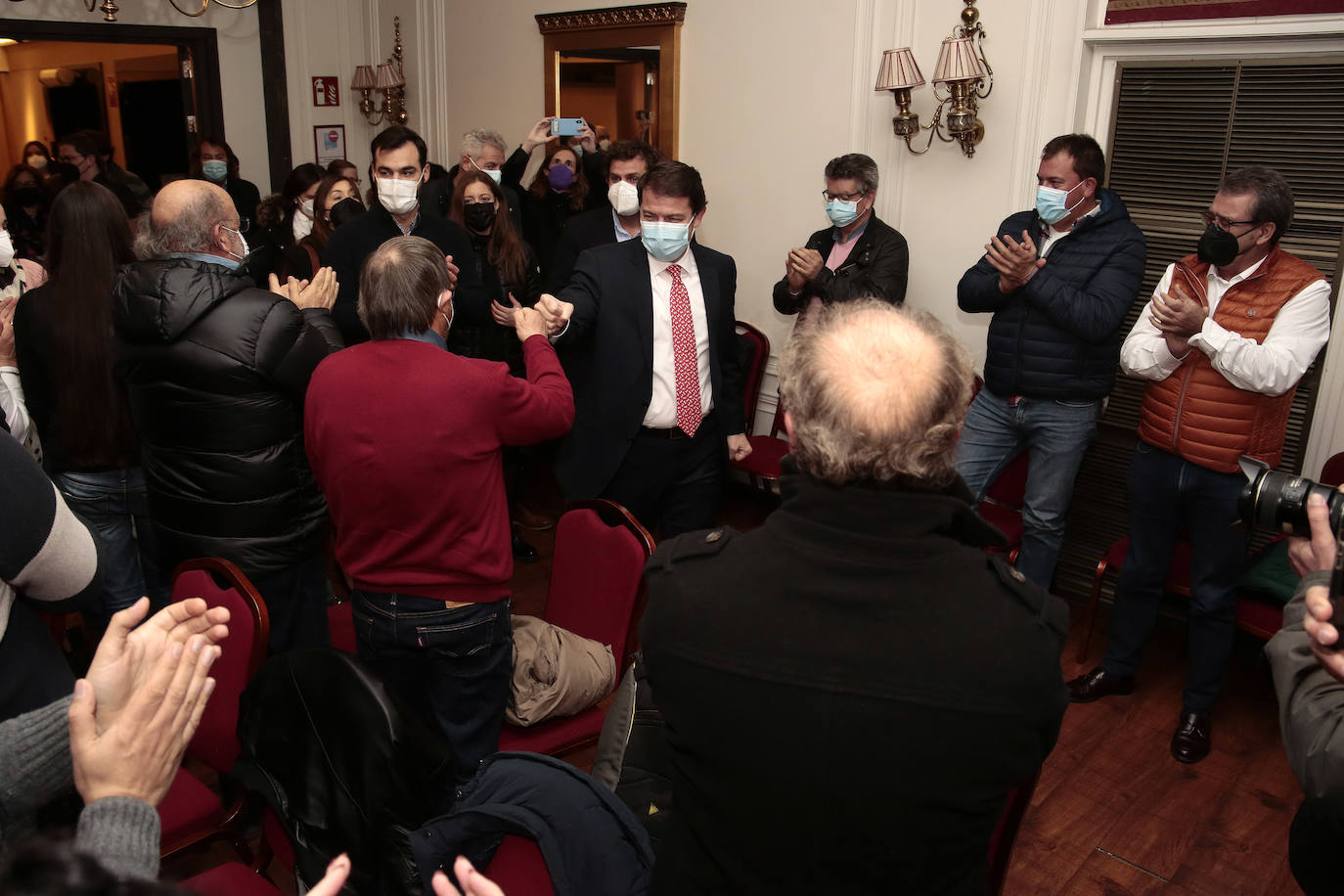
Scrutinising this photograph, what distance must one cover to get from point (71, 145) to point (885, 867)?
22.3 ft

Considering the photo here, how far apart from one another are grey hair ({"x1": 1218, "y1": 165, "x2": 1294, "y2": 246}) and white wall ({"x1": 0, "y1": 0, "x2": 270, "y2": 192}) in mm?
6728

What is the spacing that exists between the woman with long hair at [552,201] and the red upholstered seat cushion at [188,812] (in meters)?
3.56

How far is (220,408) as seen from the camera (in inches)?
98.6

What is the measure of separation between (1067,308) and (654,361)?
134cm

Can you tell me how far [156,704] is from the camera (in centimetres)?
121

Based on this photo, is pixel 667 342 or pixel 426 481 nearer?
pixel 426 481

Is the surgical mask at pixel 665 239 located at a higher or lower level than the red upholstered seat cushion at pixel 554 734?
higher

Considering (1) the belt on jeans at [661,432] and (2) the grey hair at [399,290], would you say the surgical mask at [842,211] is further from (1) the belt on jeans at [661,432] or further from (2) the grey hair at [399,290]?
(2) the grey hair at [399,290]

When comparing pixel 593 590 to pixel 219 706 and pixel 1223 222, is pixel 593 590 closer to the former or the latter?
pixel 219 706

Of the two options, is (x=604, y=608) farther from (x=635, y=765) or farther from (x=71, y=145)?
(x=71, y=145)

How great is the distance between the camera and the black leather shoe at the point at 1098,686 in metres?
3.46

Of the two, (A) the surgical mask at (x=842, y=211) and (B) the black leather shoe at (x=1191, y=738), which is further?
(A) the surgical mask at (x=842, y=211)

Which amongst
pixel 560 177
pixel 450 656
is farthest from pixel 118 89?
pixel 450 656

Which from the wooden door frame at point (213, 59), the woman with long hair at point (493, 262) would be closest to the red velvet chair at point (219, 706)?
the woman with long hair at point (493, 262)
